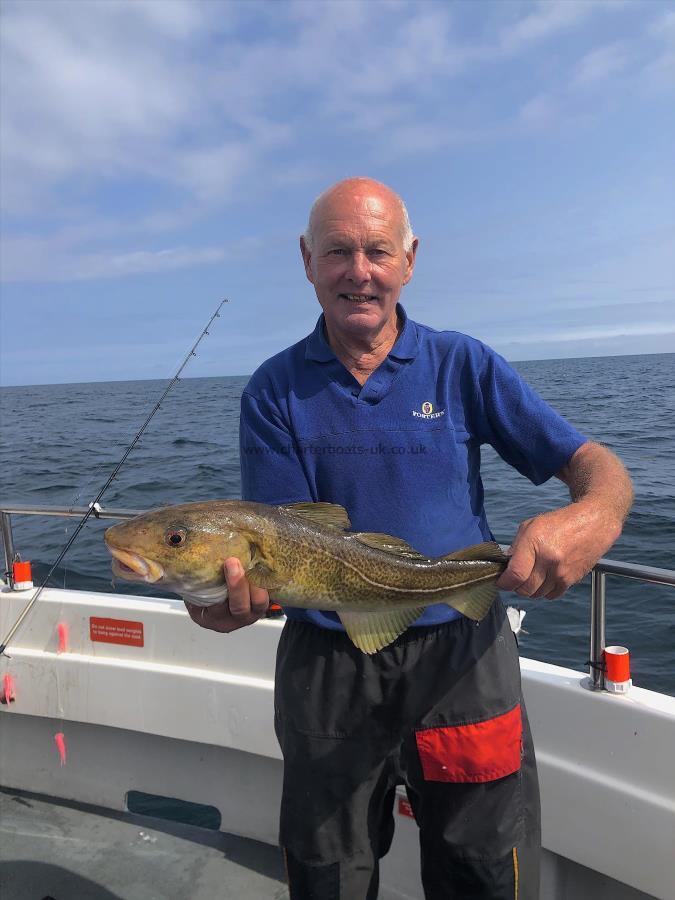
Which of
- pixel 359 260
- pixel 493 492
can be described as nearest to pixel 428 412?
pixel 359 260

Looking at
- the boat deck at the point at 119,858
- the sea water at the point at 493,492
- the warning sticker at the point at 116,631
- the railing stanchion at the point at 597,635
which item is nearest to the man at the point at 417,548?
the railing stanchion at the point at 597,635

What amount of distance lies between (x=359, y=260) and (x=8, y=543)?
3.66 m

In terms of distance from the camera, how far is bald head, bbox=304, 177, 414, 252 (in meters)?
2.90

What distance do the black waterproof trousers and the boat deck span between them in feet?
5.95

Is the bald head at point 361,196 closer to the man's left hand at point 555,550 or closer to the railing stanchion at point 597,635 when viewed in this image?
the man's left hand at point 555,550

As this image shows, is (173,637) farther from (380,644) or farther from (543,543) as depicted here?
(543,543)

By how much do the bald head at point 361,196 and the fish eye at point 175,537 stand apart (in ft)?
4.80

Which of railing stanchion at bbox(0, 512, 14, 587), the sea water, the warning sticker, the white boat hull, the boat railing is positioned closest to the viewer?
the boat railing

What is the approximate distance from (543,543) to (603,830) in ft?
6.21

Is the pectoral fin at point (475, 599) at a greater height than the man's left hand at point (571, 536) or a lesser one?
lesser

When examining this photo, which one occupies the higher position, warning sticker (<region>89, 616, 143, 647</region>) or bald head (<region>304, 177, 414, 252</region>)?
bald head (<region>304, 177, 414, 252</region>)

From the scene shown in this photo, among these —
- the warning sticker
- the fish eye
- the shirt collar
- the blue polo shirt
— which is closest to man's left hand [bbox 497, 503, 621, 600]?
the blue polo shirt

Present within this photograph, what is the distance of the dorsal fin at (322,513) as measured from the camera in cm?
263

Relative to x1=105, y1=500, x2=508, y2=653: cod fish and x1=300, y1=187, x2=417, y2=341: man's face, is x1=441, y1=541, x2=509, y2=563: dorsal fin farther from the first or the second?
x1=300, y1=187, x2=417, y2=341: man's face
